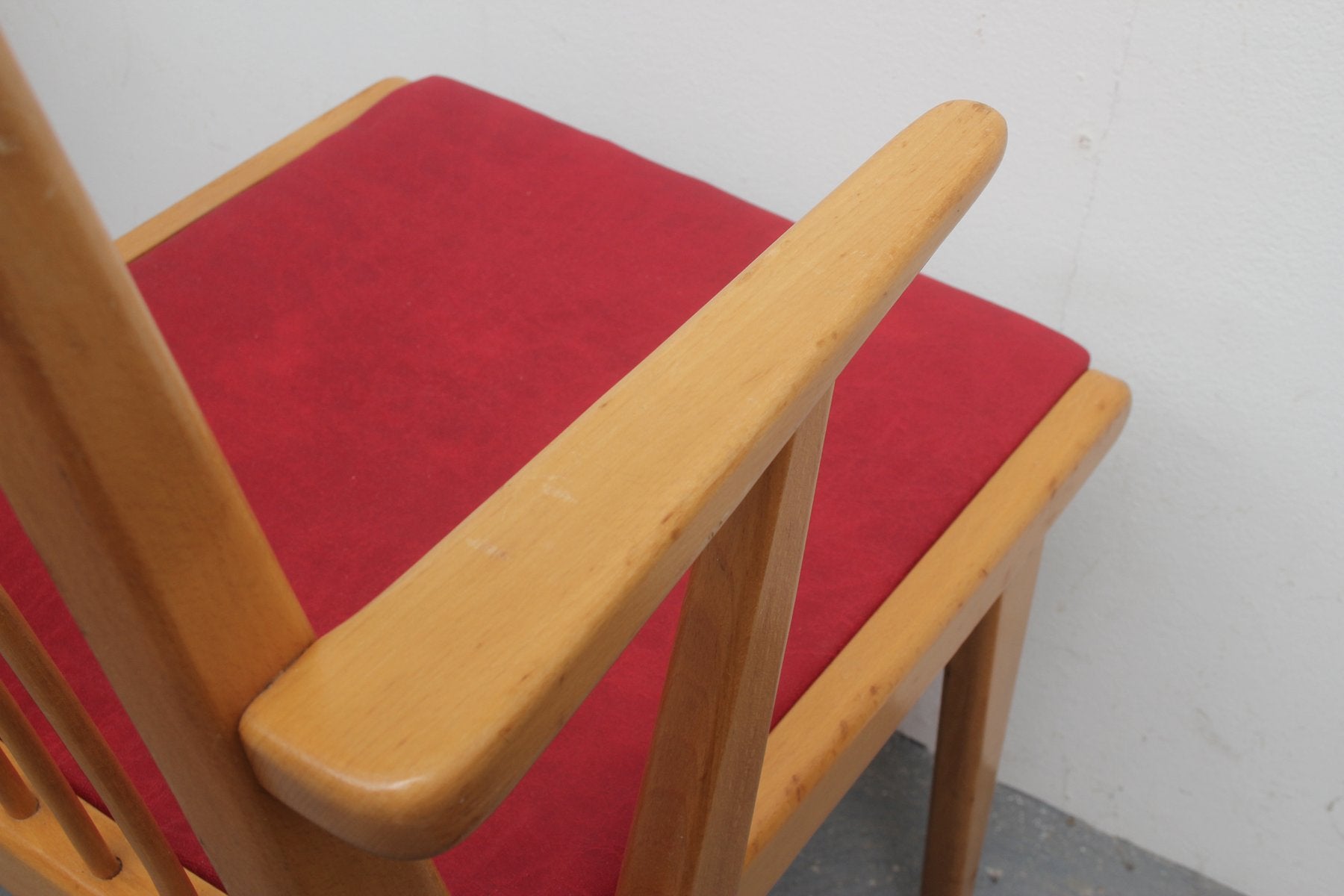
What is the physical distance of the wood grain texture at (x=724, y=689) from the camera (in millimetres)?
394

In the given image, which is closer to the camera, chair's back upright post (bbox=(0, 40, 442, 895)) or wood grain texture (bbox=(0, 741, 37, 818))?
chair's back upright post (bbox=(0, 40, 442, 895))

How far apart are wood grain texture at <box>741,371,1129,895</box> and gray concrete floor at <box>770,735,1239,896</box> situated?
1.54ft

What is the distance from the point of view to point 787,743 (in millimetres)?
561

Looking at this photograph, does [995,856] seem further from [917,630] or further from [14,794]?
[14,794]

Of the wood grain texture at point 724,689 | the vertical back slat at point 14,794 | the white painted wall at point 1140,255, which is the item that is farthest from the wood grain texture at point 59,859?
the white painted wall at point 1140,255

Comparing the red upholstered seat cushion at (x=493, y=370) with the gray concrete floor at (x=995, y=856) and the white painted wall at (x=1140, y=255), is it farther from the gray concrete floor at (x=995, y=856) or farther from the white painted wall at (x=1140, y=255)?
the gray concrete floor at (x=995, y=856)

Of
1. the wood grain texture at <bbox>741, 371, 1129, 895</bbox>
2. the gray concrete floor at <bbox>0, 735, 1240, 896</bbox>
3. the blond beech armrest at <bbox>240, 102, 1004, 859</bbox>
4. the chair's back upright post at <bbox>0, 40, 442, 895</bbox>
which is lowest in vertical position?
the gray concrete floor at <bbox>0, 735, 1240, 896</bbox>

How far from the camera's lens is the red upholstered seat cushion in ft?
1.77

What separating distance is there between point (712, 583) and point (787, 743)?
0.19 metres

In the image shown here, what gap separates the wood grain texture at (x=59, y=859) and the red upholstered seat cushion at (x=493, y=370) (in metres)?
0.02

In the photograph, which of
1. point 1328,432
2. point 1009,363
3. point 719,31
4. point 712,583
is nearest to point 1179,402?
point 1328,432

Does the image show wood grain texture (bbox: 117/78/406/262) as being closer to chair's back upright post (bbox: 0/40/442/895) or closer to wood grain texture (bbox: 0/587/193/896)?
wood grain texture (bbox: 0/587/193/896)

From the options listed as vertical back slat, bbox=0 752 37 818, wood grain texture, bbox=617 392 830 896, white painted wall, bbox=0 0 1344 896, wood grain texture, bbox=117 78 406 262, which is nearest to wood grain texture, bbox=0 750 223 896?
vertical back slat, bbox=0 752 37 818

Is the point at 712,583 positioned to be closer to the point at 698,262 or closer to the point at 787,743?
the point at 787,743
